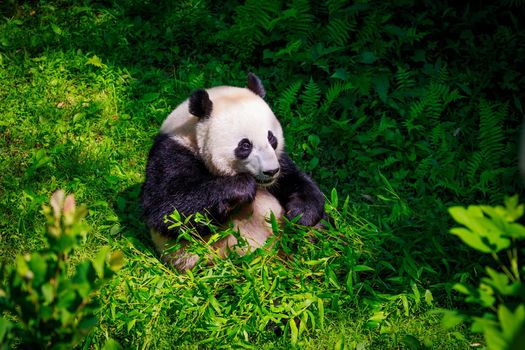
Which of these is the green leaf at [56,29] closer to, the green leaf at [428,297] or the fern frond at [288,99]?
the fern frond at [288,99]

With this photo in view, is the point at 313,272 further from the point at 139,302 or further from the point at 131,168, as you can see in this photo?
the point at 131,168

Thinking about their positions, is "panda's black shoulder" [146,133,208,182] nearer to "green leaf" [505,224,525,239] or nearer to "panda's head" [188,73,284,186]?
"panda's head" [188,73,284,186]

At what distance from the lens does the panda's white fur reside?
3.69m

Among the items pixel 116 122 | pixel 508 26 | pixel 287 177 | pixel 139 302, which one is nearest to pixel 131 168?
pixel 116 122

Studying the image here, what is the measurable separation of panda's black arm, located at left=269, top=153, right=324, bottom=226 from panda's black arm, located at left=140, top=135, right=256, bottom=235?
16.2 inches

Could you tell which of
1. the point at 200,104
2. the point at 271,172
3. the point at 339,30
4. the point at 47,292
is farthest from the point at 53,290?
the point at 339,30

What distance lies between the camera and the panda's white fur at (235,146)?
3.69m

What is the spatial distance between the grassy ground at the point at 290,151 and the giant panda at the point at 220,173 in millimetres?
245

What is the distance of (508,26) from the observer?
5.54 meters

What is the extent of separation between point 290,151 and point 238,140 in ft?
5.02

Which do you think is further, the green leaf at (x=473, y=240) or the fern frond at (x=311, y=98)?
the fern frond at (x=311, y=98)

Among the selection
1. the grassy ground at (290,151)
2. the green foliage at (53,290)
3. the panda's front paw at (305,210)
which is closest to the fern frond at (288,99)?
the grassy ground at (290,151)

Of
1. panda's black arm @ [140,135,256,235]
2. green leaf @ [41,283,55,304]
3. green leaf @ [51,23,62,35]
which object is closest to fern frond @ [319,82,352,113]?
panda's black arm @ [140,135,256,235]

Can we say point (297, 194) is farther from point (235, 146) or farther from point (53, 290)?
point (53, 290)
